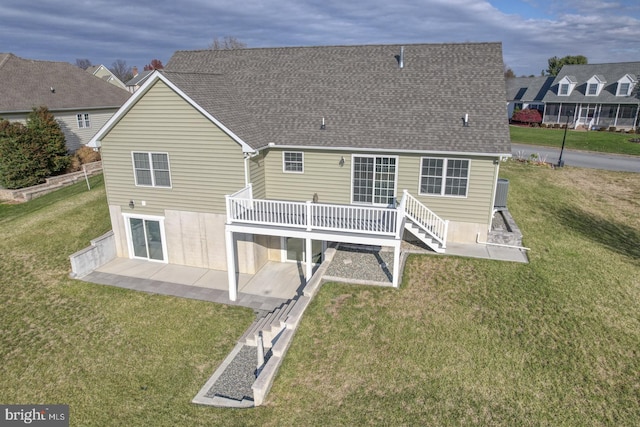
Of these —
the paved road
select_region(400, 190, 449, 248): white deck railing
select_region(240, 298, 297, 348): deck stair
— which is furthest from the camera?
the paved road

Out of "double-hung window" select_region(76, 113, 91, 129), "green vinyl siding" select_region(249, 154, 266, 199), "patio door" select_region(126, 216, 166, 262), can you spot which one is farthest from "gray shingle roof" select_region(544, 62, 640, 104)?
"double-hung window" select_region(76, 113, 91, 129)

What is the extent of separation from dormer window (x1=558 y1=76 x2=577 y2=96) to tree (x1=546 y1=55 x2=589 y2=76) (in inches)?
1136

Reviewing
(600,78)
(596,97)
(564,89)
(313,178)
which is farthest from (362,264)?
(600,78)

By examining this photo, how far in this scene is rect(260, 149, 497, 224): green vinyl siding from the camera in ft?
49.1

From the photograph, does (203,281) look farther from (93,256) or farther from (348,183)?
(348,183)

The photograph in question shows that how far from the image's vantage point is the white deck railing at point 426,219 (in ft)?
47.8

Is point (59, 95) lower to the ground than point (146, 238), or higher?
higher

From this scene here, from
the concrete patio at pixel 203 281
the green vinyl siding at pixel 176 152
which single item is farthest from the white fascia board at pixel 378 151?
the concrete patio at pixel 203 281

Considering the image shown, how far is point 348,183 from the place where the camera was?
54.0 ft

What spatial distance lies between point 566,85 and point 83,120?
55.1m

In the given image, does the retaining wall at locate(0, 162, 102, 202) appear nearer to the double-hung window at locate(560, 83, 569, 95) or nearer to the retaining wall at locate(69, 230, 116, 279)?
the retaining wall at locate(69, 230, 116, 279)

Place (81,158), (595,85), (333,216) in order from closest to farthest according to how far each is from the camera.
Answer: (333,216) < (81,158) < (595,85)

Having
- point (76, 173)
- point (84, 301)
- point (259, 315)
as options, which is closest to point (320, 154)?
point (259, 315)

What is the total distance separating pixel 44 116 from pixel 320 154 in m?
21.3
